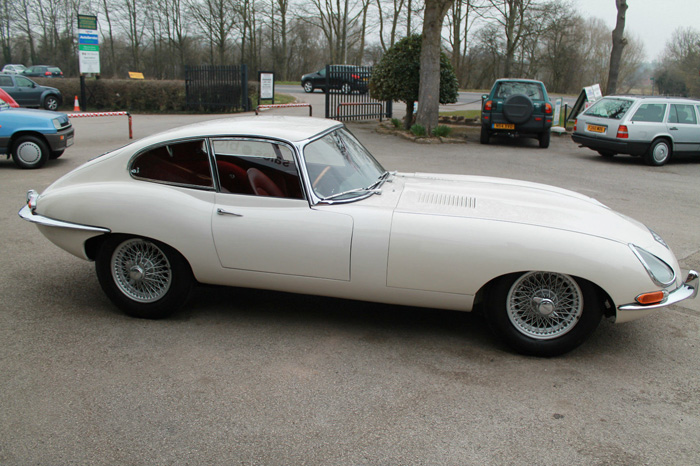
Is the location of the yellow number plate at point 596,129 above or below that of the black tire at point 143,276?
above

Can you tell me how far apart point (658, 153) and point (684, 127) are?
2.87ft

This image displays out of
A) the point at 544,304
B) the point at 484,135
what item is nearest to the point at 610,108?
the point at 484,135

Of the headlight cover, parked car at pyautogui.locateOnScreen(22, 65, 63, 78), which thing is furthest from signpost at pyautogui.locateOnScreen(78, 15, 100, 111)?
the headlight cover

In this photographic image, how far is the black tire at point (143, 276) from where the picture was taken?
3992 mm

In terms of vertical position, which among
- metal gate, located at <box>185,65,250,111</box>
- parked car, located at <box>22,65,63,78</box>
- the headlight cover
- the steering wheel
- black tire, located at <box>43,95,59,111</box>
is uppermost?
parked car, located at <box>22,65,63,78</box>

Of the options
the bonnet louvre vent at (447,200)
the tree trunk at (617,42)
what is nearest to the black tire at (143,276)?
the bonnet louvre vent at (447,200)

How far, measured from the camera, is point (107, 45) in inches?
1821

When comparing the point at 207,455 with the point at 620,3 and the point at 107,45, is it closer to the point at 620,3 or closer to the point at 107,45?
the point at 620,3

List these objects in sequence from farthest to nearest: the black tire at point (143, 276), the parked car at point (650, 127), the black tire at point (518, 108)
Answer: the black tire at point (518, 108), the parked car at point (650, 127), the black tire at point (143, 276)

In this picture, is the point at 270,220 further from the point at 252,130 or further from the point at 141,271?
the point at 141,271

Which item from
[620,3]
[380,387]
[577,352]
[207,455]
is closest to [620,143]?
[620,3]

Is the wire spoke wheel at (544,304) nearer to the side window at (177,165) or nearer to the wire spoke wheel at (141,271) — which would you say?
the side window at (177,165)

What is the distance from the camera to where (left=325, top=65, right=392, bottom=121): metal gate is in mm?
18594

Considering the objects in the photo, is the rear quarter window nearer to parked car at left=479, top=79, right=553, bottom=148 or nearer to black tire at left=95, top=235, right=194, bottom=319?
parked car at left=479, top=79, right=553, bottom=148
